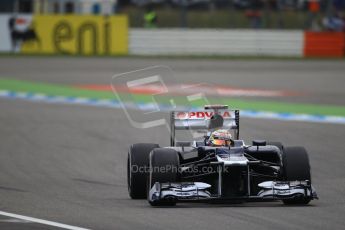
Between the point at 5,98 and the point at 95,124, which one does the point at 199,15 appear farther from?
the point at 95,124

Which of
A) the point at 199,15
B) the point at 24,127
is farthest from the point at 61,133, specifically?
the point at 199,15

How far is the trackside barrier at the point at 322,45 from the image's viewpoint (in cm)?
4012

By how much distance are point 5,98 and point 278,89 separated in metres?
7.89

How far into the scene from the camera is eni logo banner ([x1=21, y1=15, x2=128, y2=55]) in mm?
40125

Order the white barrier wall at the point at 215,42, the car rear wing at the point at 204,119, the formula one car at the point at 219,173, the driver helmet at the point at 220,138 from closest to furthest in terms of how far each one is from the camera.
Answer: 1. the formula one car at the point at 219,173
2. the driver helmet at the point at 220,138
3. the car rear wing at the point at 204,119
4. the white barrier wall at the point at 215,42

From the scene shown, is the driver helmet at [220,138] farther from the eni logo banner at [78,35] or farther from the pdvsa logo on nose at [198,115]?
the eni logo banner at [78,35]

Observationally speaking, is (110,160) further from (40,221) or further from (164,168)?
(40,221)

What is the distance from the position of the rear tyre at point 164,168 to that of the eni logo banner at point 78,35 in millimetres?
29450

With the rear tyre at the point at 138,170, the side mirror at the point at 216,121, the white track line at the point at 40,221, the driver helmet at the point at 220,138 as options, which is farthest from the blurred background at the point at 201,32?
the white track line at the point at 40,221

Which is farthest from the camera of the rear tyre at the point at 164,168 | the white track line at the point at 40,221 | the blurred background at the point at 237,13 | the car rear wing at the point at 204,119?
the blurred background at the point at 237,13

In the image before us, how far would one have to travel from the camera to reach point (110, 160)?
1602 cm

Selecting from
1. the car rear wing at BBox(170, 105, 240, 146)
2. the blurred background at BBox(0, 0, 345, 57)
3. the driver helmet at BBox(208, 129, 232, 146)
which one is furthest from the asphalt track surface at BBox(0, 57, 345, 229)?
the blurred background at BBox(0, 0, 345, 57)

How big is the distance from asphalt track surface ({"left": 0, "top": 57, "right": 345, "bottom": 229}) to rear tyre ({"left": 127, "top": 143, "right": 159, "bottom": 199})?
5.3 inches

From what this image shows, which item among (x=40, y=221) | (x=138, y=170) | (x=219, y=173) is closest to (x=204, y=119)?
(x=138, y=170)
